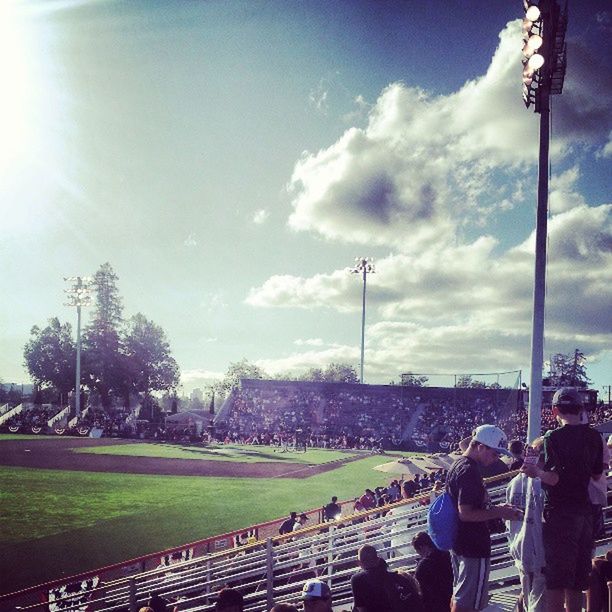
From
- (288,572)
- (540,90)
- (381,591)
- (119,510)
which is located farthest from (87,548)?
(540,90)

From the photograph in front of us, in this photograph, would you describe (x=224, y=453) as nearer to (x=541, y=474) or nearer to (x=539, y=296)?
(x=539, y=296)

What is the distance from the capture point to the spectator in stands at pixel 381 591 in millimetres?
4023

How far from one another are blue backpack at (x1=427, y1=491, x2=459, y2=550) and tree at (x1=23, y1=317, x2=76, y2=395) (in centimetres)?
8526

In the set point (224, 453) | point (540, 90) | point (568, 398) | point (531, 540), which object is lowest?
point (224, 453)

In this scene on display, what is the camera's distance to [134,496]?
21.2 meters

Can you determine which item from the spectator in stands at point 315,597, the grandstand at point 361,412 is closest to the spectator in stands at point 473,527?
the spectator in stands at point 315,597

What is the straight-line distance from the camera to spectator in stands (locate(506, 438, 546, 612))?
381 cm

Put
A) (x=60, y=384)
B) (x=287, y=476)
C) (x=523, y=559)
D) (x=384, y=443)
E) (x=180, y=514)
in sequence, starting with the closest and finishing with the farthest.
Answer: (x=523, y=559)
(x=180, y=514)
(x=287, y=476)
(x=384, y=443)
(x=60, y=384)

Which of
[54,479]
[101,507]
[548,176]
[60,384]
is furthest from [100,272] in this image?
[548,176]

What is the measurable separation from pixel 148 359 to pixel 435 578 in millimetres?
86156

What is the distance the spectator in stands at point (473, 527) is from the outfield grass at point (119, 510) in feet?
36.0

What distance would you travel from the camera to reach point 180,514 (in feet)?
59.3

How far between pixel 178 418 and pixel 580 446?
6187 centimetres

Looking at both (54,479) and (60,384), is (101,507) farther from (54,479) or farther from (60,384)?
(60,384)
